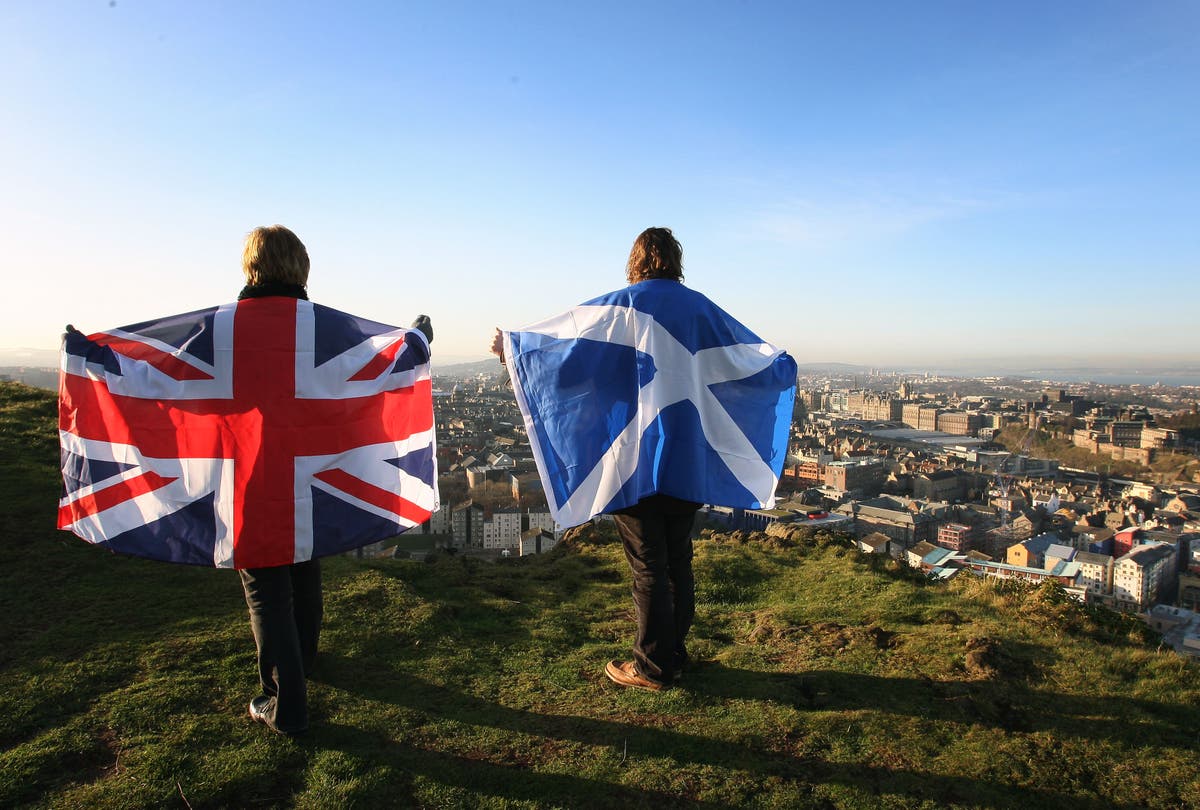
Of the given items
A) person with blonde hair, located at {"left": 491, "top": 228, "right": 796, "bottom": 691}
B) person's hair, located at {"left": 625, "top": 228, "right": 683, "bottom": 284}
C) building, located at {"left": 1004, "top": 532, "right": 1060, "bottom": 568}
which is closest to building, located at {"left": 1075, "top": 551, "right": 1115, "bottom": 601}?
building, located at {"left": 1004, "top": 532, "right": 1060, "bottom": 568}

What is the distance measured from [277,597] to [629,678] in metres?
1.64

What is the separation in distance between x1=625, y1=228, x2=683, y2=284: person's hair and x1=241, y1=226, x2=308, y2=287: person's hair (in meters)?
1.64

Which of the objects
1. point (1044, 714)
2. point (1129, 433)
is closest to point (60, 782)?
point (1044, 714)

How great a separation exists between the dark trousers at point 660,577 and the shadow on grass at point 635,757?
14.3 inches

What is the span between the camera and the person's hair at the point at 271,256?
2.92 meters

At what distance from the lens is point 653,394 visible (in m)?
3.29

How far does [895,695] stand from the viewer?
10.2 feet

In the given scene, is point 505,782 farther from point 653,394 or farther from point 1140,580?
point 1140,580

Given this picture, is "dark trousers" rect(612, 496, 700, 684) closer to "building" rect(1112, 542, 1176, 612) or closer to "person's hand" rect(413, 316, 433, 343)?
"person's hand" rect(413, 316, 433, 343)

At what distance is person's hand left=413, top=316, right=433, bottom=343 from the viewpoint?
3.34m

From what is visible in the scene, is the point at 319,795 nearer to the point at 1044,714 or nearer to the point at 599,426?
the point at 599,426

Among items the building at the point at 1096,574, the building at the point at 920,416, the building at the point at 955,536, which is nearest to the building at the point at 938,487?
the building at the point at 955,536

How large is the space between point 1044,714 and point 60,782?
3921mm

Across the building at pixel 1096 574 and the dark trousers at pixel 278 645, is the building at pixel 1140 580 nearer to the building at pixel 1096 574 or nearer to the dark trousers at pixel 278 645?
the building at pixel 1096 574
